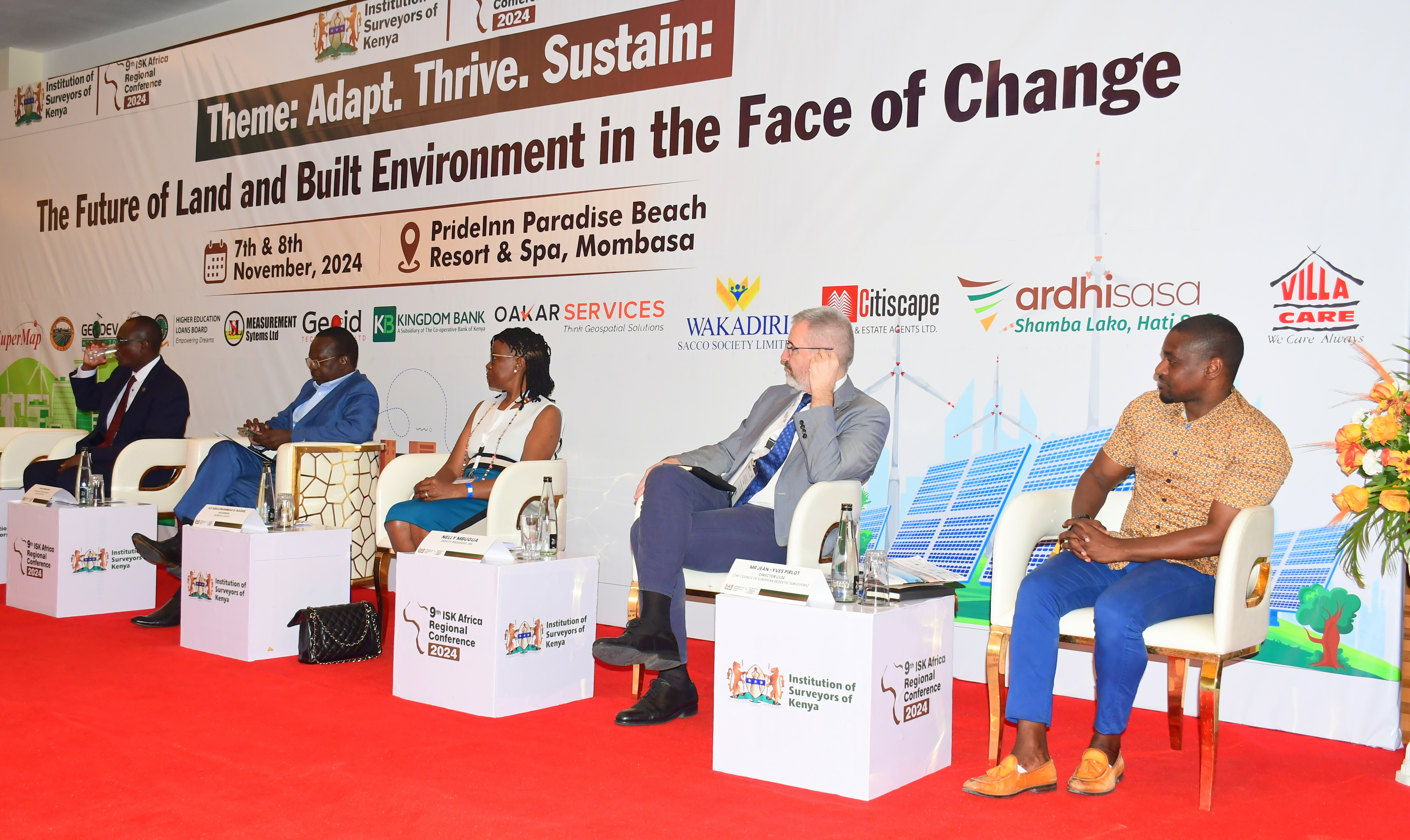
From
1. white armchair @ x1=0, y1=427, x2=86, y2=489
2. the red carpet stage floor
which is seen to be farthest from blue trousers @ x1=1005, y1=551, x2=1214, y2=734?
white armchair @ x1=0, y1=427, x2=86, y2=489

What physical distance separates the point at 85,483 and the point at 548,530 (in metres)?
2.51

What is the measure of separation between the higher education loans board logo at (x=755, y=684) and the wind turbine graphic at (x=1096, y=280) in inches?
64.0

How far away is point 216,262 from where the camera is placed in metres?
6.40

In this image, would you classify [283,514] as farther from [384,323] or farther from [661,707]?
[661,707]

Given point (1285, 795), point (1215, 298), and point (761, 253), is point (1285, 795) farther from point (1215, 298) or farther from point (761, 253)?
point (761, 253)

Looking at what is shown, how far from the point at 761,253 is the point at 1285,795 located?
2.60m

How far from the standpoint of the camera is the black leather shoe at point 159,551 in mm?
4477

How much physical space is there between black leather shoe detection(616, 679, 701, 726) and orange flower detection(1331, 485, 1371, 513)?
1.86m

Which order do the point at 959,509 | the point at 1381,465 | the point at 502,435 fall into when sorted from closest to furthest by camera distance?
1. the point at 1381,465
2. the point at 959,509
3. the point at 502,435

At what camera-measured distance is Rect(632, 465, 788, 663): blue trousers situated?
3260 mm

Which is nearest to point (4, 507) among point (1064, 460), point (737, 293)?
point (737, 293)

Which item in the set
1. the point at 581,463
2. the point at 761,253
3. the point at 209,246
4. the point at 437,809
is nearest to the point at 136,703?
the point at 437,809

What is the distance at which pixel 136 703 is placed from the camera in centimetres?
328

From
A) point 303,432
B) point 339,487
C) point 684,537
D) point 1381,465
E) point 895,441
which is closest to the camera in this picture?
point 1381,465
